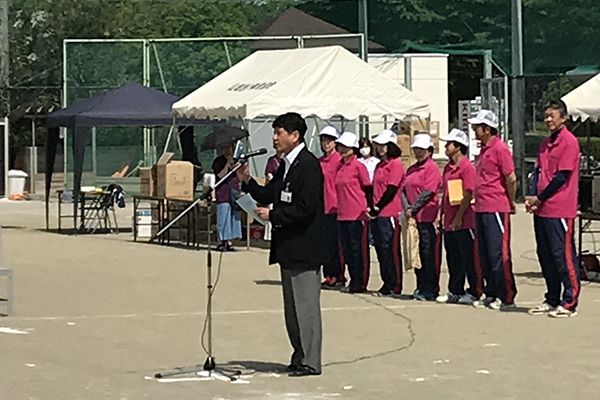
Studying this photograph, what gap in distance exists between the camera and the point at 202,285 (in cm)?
1702

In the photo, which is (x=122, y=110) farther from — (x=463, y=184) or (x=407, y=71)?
(x=407, y=71)

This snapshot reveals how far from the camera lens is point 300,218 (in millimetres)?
10141

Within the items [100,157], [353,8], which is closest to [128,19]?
[353,8]

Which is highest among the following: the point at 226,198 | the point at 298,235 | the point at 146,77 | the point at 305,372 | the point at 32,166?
the point at 146,77

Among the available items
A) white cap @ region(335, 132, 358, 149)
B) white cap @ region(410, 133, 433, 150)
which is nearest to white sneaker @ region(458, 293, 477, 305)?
white cap @ region(410, 133, 433, 150)

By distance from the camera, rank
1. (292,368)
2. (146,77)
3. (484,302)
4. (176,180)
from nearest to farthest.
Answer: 1. (292,368)
2. (484,302)
3. (176,180)
4. (146,77)

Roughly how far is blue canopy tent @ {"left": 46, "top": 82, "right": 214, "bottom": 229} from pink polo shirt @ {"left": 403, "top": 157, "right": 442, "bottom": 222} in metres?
10.7

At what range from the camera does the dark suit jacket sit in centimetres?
1016

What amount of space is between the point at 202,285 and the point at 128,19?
48.8 metres

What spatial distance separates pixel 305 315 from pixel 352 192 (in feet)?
19.3

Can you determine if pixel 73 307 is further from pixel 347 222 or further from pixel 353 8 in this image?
pixel 353 8

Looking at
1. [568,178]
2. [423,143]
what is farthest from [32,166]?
[568,178]

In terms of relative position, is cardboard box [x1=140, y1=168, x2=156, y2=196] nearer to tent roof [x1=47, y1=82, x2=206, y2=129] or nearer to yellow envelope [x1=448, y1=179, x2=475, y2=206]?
tent roof [x1=47, y1=82, x2=206, y2=129]

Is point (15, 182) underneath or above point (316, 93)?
underneath
